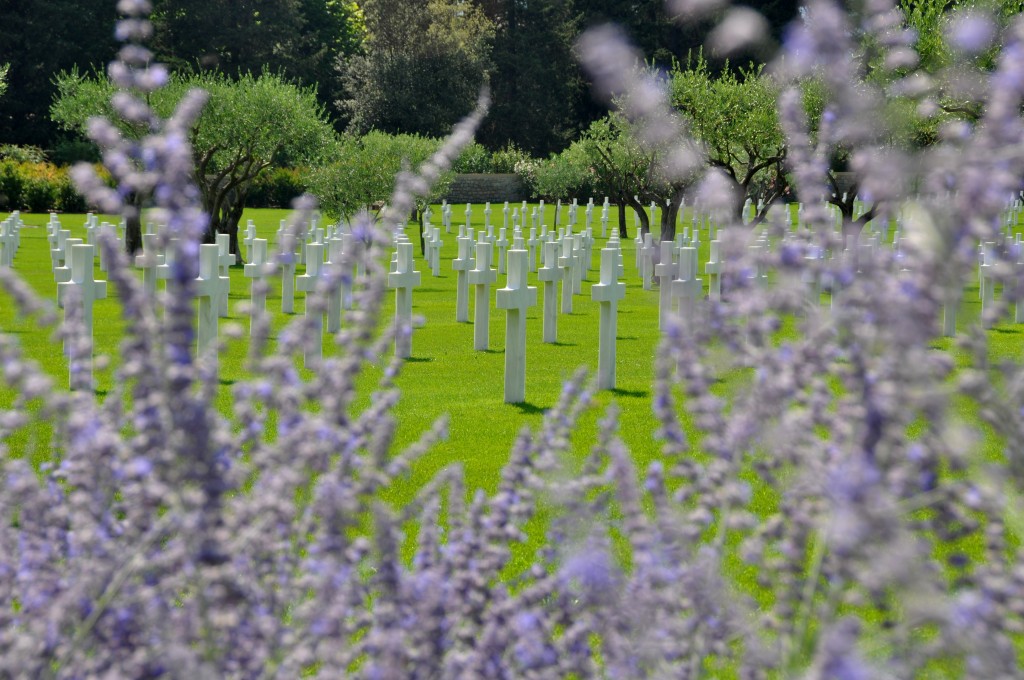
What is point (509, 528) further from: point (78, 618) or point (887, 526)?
point (887, 526)

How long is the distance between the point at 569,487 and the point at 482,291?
10.4 metres

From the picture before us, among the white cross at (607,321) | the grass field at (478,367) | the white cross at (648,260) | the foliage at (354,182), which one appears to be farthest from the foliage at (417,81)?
the white cross at (607,321)

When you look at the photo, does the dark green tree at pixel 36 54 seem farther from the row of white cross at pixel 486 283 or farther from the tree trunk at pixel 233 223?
the row of white cross at pixel 486 283

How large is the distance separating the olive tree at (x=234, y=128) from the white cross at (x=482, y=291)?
12.8 meters

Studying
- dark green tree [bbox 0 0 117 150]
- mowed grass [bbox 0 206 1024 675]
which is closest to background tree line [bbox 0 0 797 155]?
dark green tree [bbox 0 0 117 150]

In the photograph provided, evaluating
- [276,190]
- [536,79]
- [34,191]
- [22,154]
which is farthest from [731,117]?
[536,79]

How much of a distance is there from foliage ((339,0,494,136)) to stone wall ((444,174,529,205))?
329cm

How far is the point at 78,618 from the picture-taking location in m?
2.10

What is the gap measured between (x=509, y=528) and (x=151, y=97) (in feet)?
82.3

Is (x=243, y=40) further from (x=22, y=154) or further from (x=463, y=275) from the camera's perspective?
(x=463, y=275)

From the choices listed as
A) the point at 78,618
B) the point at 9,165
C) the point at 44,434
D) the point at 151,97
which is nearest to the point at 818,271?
the point at 78,618

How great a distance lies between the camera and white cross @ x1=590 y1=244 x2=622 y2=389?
33.1ft

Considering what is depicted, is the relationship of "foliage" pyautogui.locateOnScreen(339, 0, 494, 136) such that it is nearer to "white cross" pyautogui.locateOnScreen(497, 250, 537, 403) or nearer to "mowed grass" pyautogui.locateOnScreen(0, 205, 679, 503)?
"mowed grass" pyautogui.locateOnScreen(0, 205, 679, 503)

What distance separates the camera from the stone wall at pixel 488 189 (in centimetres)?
5309
